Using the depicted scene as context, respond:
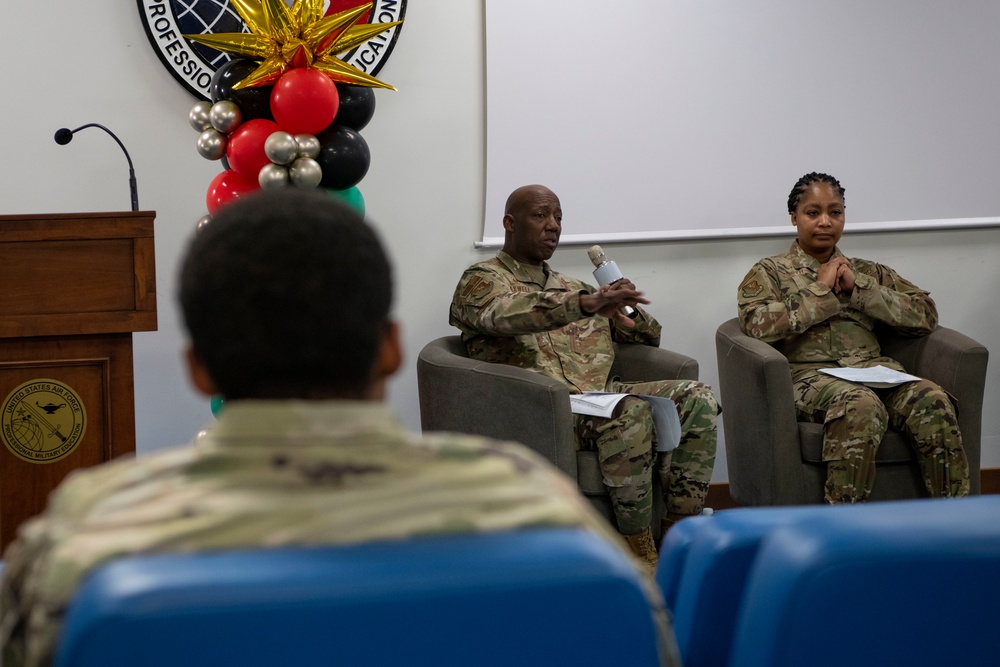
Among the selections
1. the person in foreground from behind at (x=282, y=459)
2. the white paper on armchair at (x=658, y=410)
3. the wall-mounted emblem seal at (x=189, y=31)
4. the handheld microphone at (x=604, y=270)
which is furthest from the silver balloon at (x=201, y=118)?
the person in foreground from behind at (x=282, y=459)

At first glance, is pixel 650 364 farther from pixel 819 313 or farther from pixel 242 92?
pixel 242 92

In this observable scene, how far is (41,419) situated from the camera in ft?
10.4

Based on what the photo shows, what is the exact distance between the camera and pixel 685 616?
1021 millimetres

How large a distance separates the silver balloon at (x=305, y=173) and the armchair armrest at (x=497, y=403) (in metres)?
0.69

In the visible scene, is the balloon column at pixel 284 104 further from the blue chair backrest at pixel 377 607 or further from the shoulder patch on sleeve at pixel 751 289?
the blue chair backrest at pixel 377 607

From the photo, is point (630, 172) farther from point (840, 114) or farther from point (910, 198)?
point (910, 198)

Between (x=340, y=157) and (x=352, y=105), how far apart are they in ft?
0.71

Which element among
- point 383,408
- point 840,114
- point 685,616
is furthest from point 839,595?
point 840,114

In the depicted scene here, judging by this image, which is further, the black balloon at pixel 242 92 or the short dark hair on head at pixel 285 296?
the black balloon at pixel 242 92

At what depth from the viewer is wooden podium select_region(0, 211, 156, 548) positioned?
315 cm

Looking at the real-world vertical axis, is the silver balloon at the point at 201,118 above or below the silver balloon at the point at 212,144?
above

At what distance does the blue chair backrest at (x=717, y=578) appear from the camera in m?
0.98

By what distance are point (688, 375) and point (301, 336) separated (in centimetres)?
292

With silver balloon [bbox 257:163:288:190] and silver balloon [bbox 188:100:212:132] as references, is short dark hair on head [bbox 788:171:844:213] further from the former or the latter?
silver balloon [bbox 188:100:212:132]
